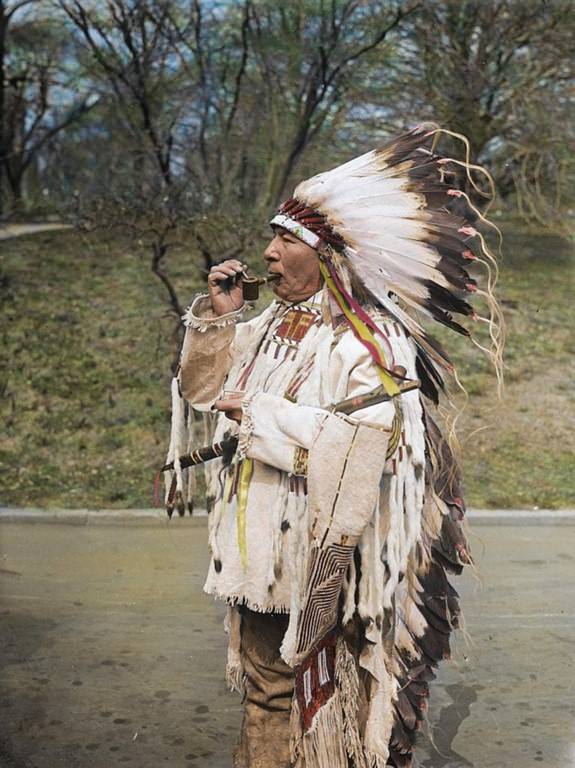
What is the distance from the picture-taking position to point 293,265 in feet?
10.3

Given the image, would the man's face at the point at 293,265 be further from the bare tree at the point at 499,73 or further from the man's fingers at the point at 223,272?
the bare tree at the point at 499,73

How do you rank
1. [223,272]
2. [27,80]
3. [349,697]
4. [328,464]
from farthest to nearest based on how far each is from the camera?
[27,80], [223,272], [349,697], [328,464]

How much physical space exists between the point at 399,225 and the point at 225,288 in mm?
594

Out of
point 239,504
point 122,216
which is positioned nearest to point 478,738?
point 239,504

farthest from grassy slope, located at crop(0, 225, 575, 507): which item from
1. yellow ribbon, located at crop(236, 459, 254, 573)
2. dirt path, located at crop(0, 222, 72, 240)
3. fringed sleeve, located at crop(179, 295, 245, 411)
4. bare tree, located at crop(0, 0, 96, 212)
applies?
bare tree, located at crop(0, 0, 96, 212)

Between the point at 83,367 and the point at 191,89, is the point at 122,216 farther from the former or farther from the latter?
the point at 191,89

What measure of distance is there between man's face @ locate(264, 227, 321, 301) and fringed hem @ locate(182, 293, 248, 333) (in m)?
0.17

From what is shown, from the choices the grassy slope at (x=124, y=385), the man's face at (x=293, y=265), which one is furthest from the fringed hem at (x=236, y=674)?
the grassy slope at (x=124, y=385)

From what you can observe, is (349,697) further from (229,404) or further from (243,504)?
(229,404)

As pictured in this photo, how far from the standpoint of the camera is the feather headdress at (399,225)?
119 inches

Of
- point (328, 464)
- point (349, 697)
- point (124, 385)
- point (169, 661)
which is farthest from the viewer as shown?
point (124, 385)

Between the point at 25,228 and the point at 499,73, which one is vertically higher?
the point at 499,73

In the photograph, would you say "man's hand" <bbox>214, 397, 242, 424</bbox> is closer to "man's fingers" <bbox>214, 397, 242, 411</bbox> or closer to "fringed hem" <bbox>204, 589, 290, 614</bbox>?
"man's fingers" <bbox>214, 397, 242, 411</bbox>

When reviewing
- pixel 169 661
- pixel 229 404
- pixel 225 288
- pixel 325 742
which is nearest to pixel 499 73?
pixel 169 661
